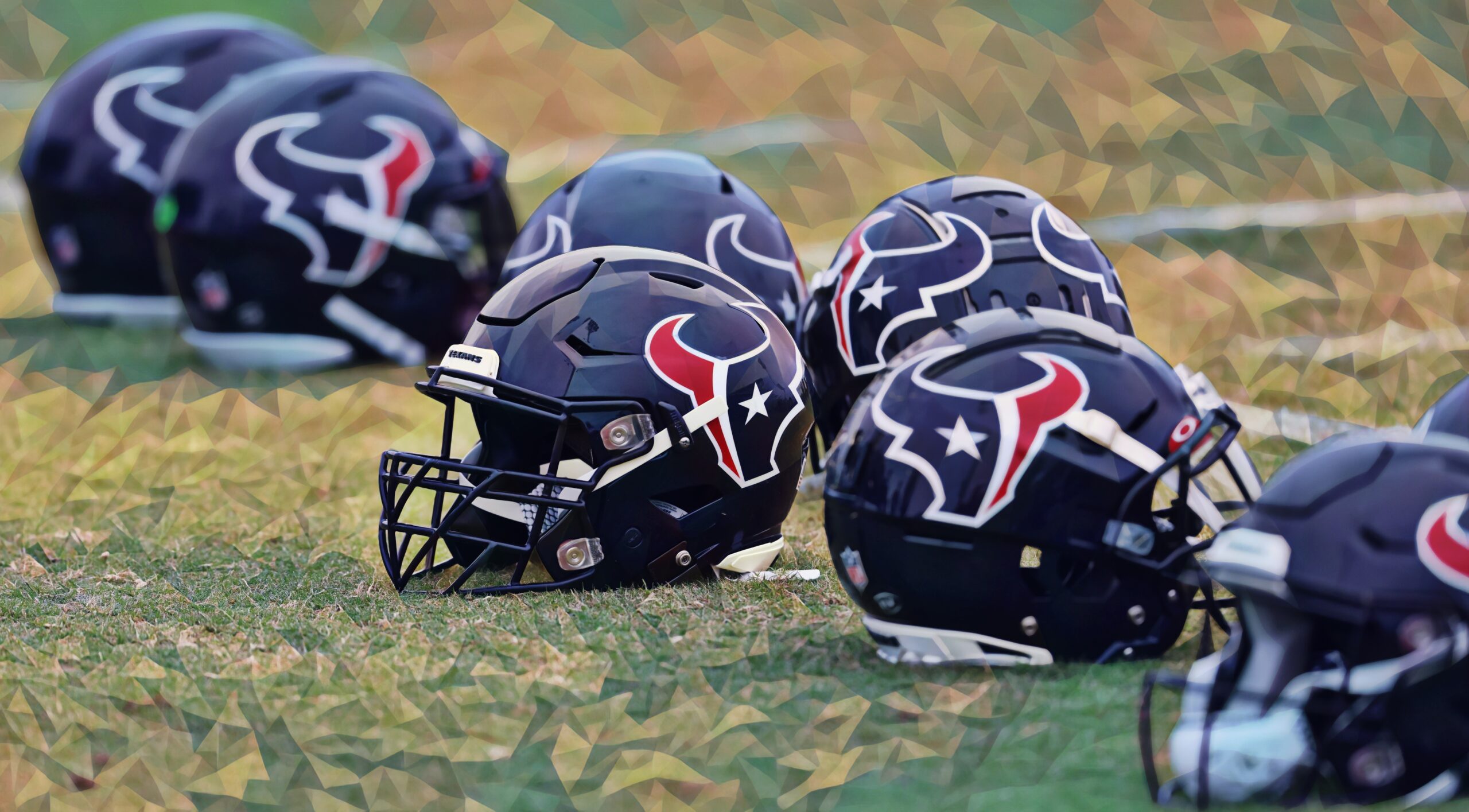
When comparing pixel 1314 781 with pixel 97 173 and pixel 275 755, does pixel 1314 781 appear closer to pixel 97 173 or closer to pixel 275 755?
pixel 275 755

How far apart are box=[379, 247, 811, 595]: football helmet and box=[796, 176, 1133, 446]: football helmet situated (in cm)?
78

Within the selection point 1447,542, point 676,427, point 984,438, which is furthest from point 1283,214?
point 1447,542

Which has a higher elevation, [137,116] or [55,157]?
[137,116]

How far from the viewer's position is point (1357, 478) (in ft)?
8.63

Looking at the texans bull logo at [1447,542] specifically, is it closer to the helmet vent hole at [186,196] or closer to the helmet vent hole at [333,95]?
the helmet vent hole at [333,95]

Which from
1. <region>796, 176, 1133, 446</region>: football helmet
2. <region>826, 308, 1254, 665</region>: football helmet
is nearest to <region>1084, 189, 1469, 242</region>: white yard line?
<region>796, 176, 1133, 446</region>: football helmet

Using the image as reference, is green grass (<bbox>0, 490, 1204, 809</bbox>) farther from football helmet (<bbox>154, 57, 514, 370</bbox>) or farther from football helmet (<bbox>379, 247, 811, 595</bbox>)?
football helmet (<bbox>154, 57, 514, 370</bbox>)

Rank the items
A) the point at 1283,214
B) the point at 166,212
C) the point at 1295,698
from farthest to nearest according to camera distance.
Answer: the point at 1283,214 → the point at 166,212 → the point at 1295,698

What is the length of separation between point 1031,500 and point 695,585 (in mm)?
1274

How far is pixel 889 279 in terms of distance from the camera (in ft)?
16.4

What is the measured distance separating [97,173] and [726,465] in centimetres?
620

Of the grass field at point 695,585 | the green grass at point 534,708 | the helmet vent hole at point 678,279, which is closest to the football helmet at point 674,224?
the grass field at point 695,585

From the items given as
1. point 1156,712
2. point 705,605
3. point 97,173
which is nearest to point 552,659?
point 705,605

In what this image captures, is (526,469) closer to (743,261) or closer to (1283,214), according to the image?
(743,261)
